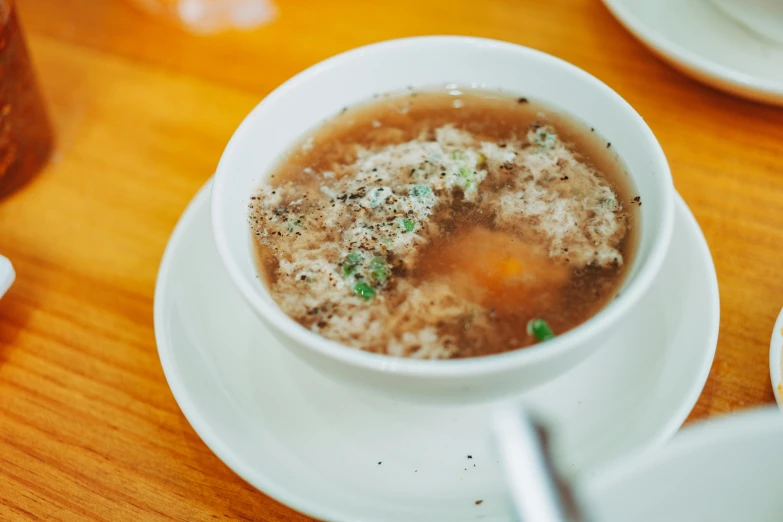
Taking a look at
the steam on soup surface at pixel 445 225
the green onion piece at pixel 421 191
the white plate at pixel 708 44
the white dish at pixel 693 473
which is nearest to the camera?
the white dish at pixel 693 473

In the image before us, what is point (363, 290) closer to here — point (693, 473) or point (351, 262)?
point (351, 262)

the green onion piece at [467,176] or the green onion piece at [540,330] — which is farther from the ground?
the green onion piece at [467,176]

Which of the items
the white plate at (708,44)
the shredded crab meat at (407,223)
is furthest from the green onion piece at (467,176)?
the white plate at (708,44)

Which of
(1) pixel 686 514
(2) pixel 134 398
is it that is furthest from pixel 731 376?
(2) pixel 134 398

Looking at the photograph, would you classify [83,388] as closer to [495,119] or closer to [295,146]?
[295,146]

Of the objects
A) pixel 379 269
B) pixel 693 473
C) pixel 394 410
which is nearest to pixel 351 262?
pixel 379 269

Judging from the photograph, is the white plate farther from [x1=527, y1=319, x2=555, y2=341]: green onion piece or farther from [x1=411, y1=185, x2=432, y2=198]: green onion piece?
[x1=527, y1=319, x2=555, y2=341]: green onion piece

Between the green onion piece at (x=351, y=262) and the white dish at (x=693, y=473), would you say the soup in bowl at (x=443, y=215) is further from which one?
the white dish at (x=693, y=473)
